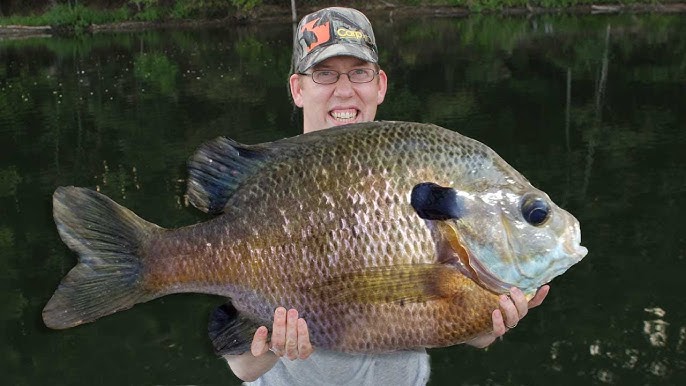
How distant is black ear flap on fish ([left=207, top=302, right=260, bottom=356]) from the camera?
2057 millimetres

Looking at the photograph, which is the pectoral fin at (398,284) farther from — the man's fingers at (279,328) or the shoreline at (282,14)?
the shoreline at (282,14)

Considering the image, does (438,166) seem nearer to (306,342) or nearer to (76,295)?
(306,342)

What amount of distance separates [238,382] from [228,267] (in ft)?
15.0

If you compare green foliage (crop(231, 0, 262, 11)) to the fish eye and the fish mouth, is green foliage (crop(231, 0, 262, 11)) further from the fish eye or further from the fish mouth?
the fish eye

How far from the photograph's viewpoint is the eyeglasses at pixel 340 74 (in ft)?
8.75

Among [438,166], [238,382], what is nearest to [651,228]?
[238,382]

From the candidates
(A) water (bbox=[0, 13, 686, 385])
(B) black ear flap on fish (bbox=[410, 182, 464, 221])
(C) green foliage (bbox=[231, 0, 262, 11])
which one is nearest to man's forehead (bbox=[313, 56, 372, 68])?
(B) black ear flap on fish (bbox=[410, 182, 464, 221])

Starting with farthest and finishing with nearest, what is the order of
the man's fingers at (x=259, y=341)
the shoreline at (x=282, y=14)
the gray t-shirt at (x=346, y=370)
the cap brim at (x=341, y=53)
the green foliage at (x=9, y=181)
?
the shoreline at (x=282, y=14), the green foliage at (x=9, y=181), the cap brim at (x=341, y=53), the gray t-shirt at (x=346, y=370), the man's fingers at (x=259, y=341)

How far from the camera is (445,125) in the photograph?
47.8ft

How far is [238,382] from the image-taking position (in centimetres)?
631

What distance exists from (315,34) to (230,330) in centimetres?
117

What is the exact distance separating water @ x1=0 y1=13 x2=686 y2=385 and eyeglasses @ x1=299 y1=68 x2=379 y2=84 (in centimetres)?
321

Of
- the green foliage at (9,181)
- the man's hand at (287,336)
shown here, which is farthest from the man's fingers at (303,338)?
the green foliage at (9,181)

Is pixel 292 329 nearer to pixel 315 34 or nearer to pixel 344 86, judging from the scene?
pixel 344 86
